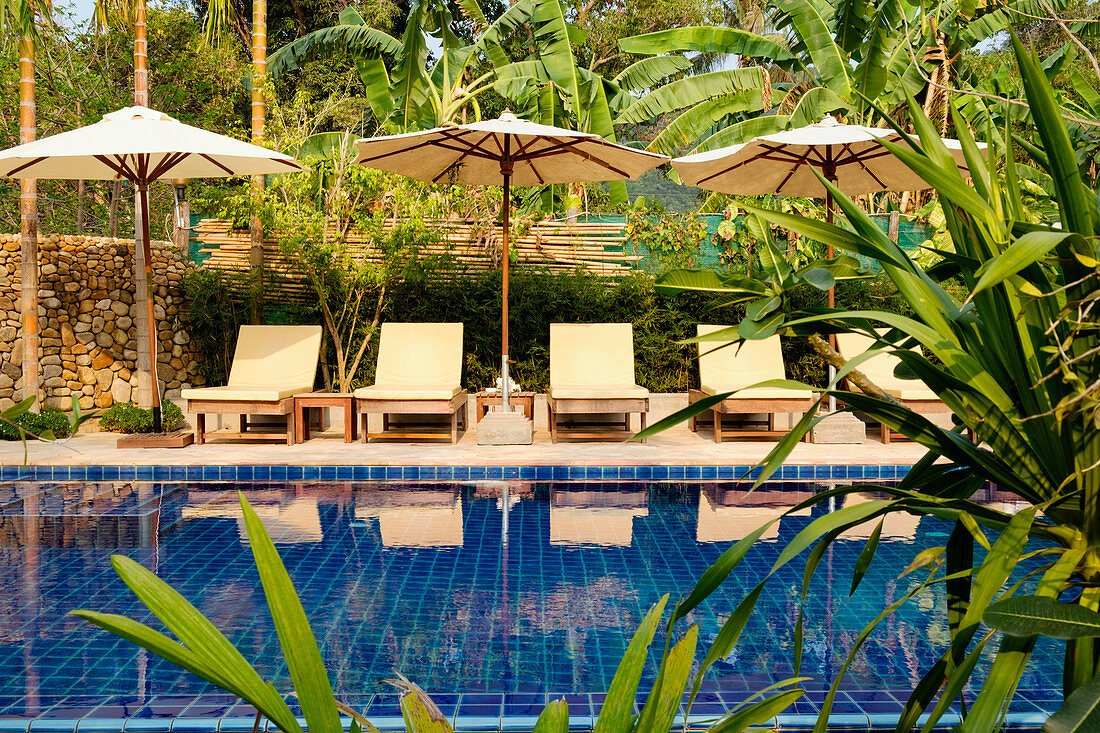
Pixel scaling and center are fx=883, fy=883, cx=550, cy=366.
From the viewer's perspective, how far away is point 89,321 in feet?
31.4

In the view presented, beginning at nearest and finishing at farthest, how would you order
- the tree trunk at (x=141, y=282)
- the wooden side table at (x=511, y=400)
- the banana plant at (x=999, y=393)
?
the banana plant at (x=999, y=393)
the wooden side table at (x=511, y=400)
the tree trunk at (x=141, y=282)

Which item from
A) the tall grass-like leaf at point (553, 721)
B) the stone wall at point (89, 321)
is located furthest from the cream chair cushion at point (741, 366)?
the tall grass-like leaf at point (553, 721)

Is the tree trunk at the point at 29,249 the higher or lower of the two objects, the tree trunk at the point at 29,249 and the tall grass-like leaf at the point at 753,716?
the higher

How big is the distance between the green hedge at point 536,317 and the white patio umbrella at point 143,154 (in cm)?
175

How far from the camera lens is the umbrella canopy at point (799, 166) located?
793cm

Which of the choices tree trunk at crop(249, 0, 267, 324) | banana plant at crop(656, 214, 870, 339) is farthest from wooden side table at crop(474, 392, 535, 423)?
banana plant at crop(656, 214, 870, 339)

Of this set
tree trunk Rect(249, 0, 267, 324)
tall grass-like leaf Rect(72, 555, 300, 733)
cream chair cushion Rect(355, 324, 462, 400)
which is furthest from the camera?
tree trunk Rect(249, 0, 267, 324)

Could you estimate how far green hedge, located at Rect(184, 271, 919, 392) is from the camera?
9.81 m

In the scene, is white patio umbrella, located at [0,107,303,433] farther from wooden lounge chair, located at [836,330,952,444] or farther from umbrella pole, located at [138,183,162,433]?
wooden lounge chair, located at [836,330,952,444]

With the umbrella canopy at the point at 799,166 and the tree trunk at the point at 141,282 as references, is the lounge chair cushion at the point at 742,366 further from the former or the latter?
the tree trunk at the point at 141,282

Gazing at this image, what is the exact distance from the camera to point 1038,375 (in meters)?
1.43

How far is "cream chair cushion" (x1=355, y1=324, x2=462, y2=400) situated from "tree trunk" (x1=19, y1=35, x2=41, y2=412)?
3.29 metres

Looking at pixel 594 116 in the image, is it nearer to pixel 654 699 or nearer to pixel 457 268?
pixel 457 268

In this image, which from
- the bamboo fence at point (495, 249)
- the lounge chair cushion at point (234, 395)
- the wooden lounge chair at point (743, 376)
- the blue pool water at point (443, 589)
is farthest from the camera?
the bamboo fence at point (495, 249)
